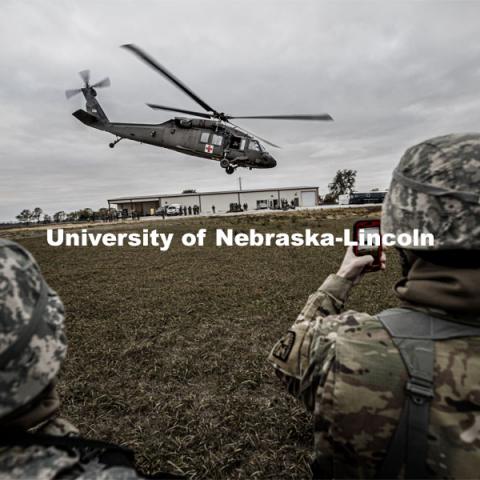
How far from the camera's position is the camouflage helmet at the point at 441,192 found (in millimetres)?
1217

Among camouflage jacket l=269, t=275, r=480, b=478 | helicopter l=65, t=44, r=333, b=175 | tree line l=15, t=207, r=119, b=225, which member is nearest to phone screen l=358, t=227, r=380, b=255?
camouflage jacket l=269, t=275, r=480, b=478

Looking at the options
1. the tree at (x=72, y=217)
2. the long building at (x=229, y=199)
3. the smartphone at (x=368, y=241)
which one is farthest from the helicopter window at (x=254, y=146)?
the tree at (x=72, y=217)

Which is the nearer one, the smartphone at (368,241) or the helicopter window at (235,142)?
the smartphone at (368,241)

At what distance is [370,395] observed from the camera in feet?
3.81

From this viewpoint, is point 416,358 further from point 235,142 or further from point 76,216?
point 76,216

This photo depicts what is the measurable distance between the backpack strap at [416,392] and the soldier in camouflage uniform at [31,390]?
0.75 meters

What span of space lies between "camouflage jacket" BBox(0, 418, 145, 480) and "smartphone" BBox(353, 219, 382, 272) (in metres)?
1.30

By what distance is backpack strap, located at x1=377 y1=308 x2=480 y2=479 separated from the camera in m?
1.12

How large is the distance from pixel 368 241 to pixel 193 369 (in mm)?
3382

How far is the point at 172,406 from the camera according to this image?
3635 mm

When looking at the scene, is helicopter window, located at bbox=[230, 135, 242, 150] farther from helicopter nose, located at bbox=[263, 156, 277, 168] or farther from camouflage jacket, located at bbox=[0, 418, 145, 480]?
camouflage jacket, located at bbox=[0, 418, 145, 480]

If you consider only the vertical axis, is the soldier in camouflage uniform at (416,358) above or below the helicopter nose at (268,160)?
below

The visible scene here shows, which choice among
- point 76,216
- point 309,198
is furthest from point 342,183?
point 76,216

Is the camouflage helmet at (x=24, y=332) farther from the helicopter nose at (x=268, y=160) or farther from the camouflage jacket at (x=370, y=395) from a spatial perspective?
the helicopter nose at (x=268, y=160)
